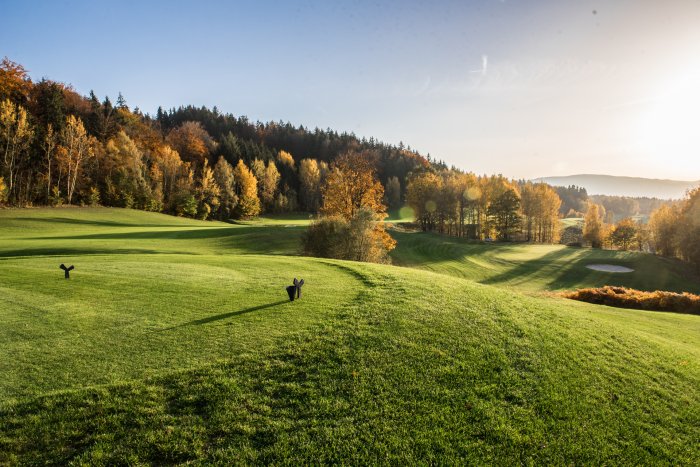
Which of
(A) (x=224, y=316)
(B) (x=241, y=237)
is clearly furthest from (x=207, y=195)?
(A) (x=224, y=316)

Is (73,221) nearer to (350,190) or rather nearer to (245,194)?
(245,194)

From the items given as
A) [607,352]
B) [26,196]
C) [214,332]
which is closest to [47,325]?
[214,332]

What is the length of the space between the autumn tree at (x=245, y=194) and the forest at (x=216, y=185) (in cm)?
27

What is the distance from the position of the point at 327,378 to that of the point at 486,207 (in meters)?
85.2

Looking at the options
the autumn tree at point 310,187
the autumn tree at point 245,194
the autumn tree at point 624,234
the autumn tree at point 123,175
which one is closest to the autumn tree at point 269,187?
the autumn tree at point 245,194

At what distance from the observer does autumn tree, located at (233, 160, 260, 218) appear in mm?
89250

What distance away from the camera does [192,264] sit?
22.0m

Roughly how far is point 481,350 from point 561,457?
3.60 metres

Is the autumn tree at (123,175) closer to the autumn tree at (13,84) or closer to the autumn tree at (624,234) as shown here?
→ the autumn tree at (13,84)

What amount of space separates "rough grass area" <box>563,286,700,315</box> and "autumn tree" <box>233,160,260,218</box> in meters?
77.6

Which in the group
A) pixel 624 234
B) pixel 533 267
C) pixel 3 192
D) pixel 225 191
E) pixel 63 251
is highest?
pixel 225 191

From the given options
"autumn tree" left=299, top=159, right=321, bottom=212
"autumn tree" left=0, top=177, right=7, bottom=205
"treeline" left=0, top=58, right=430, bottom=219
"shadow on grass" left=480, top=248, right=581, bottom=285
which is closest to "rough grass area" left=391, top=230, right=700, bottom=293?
"shadow on grass" left=480, top=248, right=581, bottom=285

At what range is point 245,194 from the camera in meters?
89.8

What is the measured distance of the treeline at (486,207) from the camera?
78.8 m
